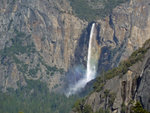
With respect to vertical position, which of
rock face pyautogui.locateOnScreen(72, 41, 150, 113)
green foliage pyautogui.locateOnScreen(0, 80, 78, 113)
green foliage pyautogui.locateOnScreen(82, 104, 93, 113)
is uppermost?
rock face pyautogui.locateOnScreen(72, 41, 150, 113)

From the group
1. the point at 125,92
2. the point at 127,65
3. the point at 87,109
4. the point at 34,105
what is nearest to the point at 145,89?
the point at 125,92

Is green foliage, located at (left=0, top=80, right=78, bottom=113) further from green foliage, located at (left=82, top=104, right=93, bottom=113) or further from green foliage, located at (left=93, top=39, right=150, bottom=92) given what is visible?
green foliage, located at (left=82, top=104, right=93, bottom=113)

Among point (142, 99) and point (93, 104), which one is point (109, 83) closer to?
point (93, 104)

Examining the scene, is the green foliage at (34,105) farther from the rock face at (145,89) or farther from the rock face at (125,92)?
the rock face at (145,89)

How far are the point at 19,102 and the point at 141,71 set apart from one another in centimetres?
8246

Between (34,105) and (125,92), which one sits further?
(34,105)

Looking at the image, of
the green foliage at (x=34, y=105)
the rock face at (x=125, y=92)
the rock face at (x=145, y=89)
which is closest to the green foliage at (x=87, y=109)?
the rock face at (x=125, y=92)

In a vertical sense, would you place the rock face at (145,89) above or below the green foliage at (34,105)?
above

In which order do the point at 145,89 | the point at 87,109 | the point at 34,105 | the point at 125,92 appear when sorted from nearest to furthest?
the point at 145,89
the point at 125,92
the point at 87,109
the point at 34,105

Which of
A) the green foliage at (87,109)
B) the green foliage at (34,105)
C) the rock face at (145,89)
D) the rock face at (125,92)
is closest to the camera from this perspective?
the rock face at (145,89)

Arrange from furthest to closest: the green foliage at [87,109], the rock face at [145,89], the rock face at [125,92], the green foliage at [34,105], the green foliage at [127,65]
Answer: the green foliage at [34,105]
the green foliage at [87,109]
the green foliage at [127,65]
the rock face at [125,92]
the rock face at [145,89]

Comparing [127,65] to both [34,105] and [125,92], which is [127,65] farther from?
[34,105]

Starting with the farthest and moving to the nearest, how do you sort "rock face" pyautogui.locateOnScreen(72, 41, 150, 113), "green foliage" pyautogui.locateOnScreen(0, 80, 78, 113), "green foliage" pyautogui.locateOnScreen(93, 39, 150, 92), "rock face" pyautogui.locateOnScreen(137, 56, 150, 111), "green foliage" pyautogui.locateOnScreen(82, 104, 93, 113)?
"green foliage" pyautogui.locateOnScreen(0, 80, 78, 113)
"green foliage" pyautogui.locateOnScreen(82, 104, 93, 113)
"green foliage" pyautogui.locateOnScreen(93, 39, 150, 92)
"rock face" pyautogui.locateOnScreen(72, 41, 150, 113)
"rock face" pyautogui.locateOnScreen(137, 56, 150, 111)

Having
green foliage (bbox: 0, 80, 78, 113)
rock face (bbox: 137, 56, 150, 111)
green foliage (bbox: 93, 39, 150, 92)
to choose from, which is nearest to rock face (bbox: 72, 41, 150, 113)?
rock face (bbox: 137, 56, 150, 111)
